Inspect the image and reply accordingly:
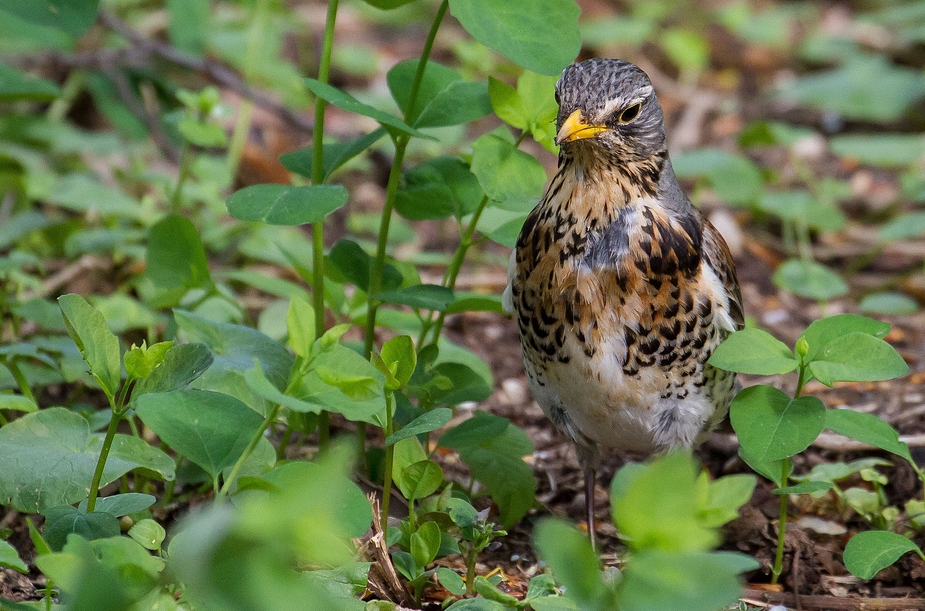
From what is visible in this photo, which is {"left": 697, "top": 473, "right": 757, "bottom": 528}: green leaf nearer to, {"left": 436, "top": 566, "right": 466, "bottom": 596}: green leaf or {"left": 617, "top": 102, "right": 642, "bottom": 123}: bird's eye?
{"left": 436, "top": 566, "right": 466, "bottom": 596}: green leaf

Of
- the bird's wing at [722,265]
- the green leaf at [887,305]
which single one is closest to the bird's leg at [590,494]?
the bird's wing at [722,265]

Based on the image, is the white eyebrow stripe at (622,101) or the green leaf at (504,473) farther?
the green leaf at (504,473)

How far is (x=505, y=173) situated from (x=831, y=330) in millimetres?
1071

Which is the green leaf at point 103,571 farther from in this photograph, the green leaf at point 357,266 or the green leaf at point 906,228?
the green leaf at point 906,228

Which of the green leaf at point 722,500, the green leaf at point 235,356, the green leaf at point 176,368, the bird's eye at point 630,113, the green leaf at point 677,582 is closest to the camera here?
the green leaf at point 677,582

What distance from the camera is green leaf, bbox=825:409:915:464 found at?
3.12 meters

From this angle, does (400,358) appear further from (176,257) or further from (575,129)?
(176,257)

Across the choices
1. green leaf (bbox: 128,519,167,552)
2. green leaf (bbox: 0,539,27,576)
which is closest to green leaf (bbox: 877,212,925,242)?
green leaf (bbox: 128,519,167,552)

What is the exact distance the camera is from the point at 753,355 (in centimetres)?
300

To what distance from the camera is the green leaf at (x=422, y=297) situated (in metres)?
3.22

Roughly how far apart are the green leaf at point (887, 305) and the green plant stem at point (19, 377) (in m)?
3.97

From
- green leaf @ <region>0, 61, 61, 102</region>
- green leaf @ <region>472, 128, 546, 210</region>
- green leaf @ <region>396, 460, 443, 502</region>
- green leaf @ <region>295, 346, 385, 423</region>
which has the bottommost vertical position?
green leaf @ <region>396, 460, 443, 502</region>

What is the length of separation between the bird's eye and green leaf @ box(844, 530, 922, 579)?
146 centimetres

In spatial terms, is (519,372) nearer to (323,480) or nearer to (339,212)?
(339,212)
